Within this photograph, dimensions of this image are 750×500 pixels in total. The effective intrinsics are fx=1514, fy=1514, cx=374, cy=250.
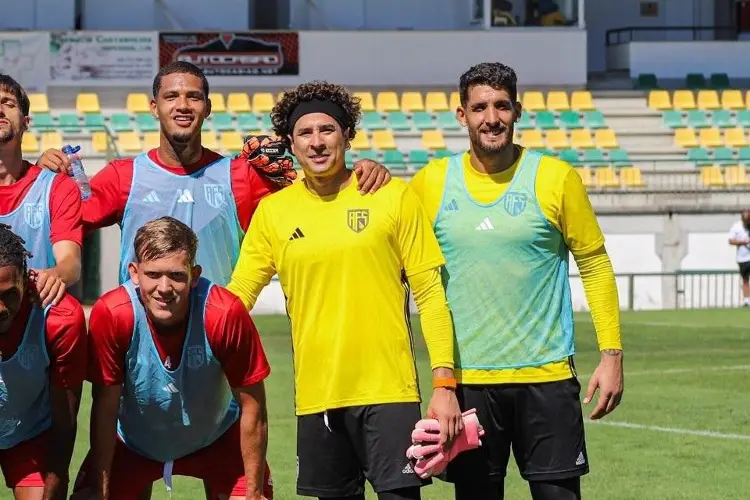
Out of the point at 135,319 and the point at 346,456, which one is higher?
the point at 135,319

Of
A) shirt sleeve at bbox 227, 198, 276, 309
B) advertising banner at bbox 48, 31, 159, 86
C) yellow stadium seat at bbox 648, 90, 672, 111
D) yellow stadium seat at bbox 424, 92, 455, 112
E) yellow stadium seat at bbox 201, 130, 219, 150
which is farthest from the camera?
yellow stadium seat at bbox 648, 90, 672, 111

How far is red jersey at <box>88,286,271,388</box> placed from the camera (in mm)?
6137

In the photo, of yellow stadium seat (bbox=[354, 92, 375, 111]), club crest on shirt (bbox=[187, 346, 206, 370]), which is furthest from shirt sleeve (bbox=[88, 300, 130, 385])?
yellow stadium seat (bbox=[354, 92, 375, 111])

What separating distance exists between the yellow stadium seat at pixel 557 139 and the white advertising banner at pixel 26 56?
37.2 ft

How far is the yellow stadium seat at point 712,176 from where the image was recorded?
3023 centimetres

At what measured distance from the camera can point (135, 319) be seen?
6164 millimetres

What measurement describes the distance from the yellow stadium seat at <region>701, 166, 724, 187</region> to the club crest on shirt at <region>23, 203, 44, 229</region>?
81.3 feet

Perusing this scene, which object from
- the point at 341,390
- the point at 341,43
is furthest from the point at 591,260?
the point at 341,43

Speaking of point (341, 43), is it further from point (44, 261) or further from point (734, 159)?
point (44, 261)

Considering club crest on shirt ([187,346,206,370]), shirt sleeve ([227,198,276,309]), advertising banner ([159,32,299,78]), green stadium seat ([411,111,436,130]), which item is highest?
advertising banner ([159,32,299,78])

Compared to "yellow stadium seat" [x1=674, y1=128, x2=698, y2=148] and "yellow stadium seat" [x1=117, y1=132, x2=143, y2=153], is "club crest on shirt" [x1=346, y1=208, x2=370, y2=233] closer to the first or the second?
"yellow stadium seat" [x1=117, y1=132, x2=143, y2=153]

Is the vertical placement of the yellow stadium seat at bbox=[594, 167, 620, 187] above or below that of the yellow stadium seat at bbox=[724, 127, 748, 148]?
below

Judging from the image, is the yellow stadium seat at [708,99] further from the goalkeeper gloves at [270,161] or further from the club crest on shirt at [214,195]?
the club crest on shirt at [214,195]

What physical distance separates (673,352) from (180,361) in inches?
528
